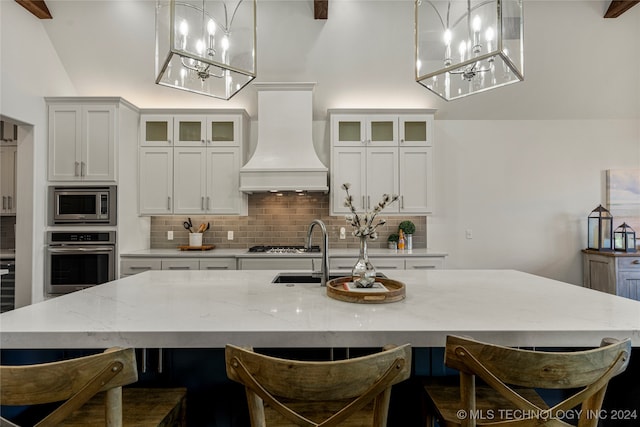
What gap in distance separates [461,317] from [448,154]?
3.50 meters

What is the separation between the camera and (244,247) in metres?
4.40

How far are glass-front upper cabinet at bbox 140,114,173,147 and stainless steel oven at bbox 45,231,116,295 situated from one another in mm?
1206

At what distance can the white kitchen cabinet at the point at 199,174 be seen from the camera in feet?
13.2

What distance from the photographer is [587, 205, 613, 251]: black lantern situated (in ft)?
13.4

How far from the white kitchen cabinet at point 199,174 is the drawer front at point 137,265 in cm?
60

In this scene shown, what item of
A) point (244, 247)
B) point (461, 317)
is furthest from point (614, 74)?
point (244, 247)

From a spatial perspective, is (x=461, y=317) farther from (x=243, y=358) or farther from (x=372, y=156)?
(x=372, y=156)

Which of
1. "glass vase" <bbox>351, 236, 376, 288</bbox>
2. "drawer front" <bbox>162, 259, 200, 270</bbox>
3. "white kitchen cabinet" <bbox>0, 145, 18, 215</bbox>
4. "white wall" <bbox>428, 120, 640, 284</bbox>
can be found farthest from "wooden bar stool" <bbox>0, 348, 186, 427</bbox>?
"white kitchen cabinet" <bbox>0, 145, 18, 215</bbox>

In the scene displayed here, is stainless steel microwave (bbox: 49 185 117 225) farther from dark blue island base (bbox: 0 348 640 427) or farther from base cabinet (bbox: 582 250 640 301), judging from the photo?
base cabinet (bbox: 582 250 640 301)

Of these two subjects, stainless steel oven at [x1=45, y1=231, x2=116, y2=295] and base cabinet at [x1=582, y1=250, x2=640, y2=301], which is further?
base cabinet at [x1=582, y1=250, x2=640, y2=301]

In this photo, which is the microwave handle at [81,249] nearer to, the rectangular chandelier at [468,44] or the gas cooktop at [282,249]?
the gas cooktop at [282,249]

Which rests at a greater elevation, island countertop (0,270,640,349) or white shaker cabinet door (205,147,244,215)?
white shaker cabinet door (205,147,244,215)

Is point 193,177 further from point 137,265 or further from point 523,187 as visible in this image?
point 523,187

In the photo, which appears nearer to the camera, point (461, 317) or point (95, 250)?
point (461, 317)
